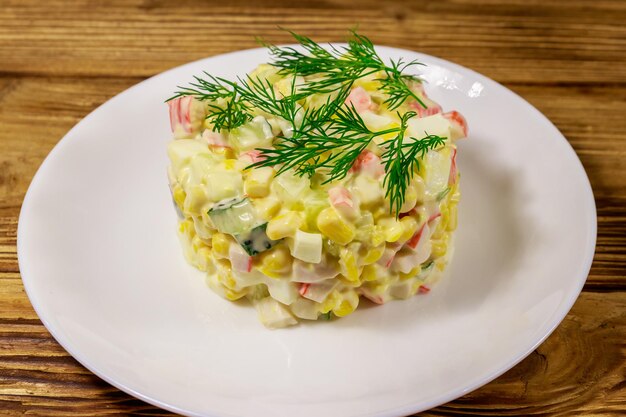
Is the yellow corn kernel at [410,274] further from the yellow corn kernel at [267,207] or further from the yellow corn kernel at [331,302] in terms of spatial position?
the yellow corn kernel at [267,207]

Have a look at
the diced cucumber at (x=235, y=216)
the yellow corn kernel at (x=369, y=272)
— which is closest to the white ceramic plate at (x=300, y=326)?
the yellow corn kernel at (x=369, y=272)

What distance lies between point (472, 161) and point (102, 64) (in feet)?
6.93

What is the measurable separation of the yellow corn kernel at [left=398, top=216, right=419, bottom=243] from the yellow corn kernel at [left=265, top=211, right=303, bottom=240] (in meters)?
0.34

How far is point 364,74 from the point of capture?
9.50 ft

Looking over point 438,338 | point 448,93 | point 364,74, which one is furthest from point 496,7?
point 438,338

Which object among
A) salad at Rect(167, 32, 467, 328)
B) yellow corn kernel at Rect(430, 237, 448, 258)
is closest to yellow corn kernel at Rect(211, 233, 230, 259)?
salad at Rect(167, 32, 467, 328)

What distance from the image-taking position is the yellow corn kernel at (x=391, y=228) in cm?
249

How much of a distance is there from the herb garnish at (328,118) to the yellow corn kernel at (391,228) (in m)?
0.03

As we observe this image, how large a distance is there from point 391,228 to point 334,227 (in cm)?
21

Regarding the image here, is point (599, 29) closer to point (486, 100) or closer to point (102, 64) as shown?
point (486, 100)

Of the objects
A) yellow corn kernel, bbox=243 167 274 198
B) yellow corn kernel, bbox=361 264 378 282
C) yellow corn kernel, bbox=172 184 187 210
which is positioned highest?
yellow corn kernel, bbox=243 167 274 198

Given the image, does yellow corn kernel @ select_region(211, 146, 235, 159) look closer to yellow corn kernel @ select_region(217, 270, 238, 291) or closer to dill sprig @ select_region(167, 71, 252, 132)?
dill sprig @ select_region(167, 71, 252, 132)

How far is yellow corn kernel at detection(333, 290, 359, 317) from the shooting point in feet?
8.75

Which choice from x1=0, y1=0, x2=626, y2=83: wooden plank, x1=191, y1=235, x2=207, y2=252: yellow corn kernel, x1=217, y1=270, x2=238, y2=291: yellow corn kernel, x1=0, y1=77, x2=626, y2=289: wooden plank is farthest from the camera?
x1=0, y1=0, x2=626, y2=83: wooden plank
